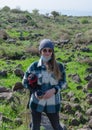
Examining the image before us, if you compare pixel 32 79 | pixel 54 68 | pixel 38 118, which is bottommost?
pixel 38 118

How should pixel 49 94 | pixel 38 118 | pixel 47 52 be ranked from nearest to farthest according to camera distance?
pixel 49 94 < pixel 47 52 < pixel 38 118

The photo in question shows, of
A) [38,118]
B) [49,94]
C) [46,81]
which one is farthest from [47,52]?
[38,118]

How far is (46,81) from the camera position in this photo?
6.86 meters

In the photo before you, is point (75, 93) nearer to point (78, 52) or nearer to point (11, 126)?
point (11, 126)

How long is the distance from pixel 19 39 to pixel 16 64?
9.02 meters

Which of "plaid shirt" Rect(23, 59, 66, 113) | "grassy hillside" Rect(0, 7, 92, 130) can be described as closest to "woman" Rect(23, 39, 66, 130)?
"plaid shirt" Rect(23, 59, 66, 113)

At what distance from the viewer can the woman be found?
678 cm

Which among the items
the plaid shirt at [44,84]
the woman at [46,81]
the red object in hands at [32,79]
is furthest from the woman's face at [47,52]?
the red object in hands at [32,79]

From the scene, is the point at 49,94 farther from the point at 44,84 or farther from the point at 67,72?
the point at 67,72

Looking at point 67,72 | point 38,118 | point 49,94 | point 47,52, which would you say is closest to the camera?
point 49,94

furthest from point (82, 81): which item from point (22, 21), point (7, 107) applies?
point (22, 21)

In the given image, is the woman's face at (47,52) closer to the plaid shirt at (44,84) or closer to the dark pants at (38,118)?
the plaid shirt at (44,84)

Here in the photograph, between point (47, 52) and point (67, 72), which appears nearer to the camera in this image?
point (47, 52)

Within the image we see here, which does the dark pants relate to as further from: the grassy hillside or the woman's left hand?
the grassy hillside
